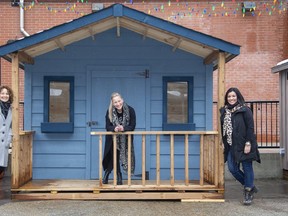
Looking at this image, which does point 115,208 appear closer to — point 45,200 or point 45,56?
point 45,200

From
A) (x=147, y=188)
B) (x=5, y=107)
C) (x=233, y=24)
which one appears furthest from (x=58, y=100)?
(x=233, y=24)

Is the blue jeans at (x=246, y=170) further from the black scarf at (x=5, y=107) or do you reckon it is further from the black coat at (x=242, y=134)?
the black scarf at (x=5, y=107)

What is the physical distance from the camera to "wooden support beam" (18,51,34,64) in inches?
283

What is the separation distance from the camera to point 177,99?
8125 mm

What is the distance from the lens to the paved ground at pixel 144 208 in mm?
6230

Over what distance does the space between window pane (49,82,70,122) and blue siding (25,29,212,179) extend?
0.17 metres

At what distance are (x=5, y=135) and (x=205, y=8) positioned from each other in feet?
28.7

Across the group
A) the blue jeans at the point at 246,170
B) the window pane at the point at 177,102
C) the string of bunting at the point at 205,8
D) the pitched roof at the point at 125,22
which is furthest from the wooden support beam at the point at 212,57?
the string of bunting at the point at 205,8

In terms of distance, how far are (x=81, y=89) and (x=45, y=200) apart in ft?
6.90

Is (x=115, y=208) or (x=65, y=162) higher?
(x=65, y=162)

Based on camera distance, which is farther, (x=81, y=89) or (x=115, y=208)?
(x=81, y=89)

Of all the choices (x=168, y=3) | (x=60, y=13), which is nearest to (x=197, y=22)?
(x=168, y=3)

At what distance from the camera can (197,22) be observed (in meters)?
14.0

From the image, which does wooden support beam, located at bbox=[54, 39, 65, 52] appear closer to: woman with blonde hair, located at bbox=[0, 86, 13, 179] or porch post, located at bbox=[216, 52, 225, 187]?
woman with blonde hair, located at bbox=[0, 86, 13, 179]
